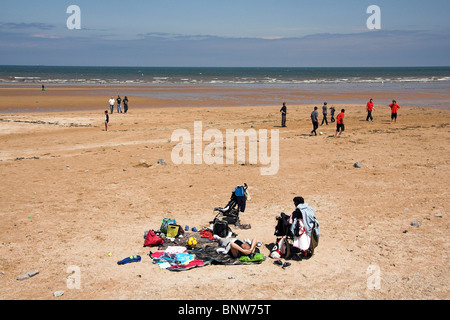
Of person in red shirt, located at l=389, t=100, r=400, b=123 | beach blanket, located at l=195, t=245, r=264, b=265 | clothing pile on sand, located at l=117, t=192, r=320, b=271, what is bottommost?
beach blanket, located at l=195, t=245, r=264, b=265

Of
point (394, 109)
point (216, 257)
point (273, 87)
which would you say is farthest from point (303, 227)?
point (273, 87)

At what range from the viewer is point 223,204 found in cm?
1204

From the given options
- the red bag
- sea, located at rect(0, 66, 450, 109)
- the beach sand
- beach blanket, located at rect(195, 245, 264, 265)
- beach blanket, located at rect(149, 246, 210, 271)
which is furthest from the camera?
sea, located at rect(0, 66, 450, 109)

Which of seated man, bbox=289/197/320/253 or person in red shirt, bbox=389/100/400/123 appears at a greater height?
person in red shirt, bbox=389/100/400/123

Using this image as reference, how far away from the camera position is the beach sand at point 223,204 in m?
7.43

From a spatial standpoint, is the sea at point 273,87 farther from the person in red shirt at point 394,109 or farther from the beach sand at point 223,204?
the beach sand at point 223,204

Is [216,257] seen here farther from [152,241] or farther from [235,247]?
[152,241]

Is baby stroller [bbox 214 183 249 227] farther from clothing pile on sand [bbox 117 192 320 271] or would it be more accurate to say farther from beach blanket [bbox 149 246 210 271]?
beach blanket [bbox 149 246 210 271]

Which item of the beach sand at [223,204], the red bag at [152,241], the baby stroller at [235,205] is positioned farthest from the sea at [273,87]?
the red bag at [152,241]

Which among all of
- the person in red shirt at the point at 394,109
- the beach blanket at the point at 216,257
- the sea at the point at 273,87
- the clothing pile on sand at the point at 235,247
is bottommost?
the beach blanket at the point at 216,257

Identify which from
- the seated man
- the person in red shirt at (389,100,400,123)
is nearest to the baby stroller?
the seated man

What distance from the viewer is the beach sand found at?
7430 mm
